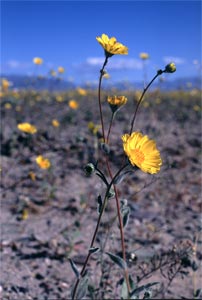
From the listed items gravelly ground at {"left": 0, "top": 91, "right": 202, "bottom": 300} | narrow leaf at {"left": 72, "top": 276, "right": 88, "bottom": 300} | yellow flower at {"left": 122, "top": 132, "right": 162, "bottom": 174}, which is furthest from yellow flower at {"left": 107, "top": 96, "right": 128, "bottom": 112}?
narrow leaf at {"left": 72, "top": 276, "right": 88, "bottom": 300}

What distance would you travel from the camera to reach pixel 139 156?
1.61 meters

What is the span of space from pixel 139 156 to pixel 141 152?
69 mm

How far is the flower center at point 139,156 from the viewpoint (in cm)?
155

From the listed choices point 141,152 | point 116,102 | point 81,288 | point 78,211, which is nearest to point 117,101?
point 116,102

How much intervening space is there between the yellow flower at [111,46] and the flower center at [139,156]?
1.43 ft

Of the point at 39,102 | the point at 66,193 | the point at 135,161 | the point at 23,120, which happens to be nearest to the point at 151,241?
the point at 66,193

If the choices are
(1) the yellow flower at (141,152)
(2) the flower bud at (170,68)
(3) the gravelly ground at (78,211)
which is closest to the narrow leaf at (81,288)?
(3) the gravelly ground at (78,211)

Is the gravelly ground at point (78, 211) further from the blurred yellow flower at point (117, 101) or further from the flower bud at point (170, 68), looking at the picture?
the flower bud at point (170, 68)

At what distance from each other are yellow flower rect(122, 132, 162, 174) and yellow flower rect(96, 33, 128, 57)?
0.37m

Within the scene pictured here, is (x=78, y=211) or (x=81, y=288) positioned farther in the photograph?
(x=78, y=211)

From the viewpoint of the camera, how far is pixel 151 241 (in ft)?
10.5

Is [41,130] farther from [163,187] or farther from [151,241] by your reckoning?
[151,241]

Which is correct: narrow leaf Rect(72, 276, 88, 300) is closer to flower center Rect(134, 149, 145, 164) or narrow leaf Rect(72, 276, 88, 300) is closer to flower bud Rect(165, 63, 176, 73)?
flower center Rect(134, 149, 145, 164)

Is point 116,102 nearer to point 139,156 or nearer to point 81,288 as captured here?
point 139,156
